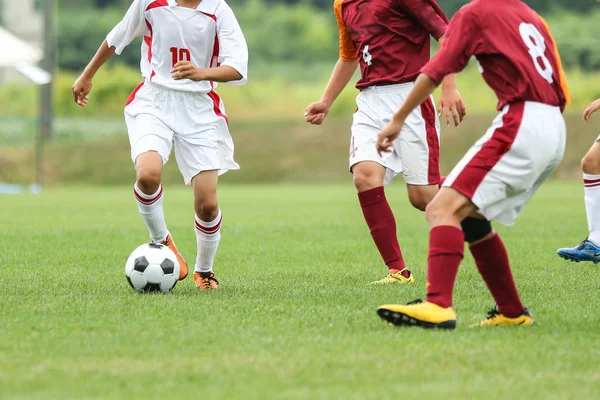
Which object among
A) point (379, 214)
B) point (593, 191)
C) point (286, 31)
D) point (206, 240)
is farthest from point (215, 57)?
point (286, 31)

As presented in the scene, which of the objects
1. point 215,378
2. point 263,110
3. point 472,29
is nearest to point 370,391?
point 215,378

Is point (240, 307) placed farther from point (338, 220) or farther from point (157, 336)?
point (338, 220)

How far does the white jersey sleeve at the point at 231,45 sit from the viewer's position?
6.61 meters

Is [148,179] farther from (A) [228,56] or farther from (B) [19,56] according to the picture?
(B) [19,56]

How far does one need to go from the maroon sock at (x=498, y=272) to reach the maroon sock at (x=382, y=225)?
208 cm

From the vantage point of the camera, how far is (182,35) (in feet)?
22.0

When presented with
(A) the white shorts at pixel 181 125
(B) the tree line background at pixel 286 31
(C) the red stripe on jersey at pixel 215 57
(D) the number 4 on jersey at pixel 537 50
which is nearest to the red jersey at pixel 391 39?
(C) the red stripe on jersey at pixel 215 57

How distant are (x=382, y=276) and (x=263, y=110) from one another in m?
30.2

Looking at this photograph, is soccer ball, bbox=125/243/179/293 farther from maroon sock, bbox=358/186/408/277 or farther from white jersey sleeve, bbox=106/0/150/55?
maroon sock, bbox=358/186/408/277

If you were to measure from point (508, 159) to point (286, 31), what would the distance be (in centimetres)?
4315

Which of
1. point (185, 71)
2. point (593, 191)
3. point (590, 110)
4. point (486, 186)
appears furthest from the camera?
point (593, 191)

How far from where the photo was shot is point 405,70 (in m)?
7.13

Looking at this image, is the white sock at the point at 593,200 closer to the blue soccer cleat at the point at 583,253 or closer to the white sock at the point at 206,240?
the blue soccer cleat at the point at 583,253

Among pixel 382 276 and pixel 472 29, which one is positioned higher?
pixel 472 29
